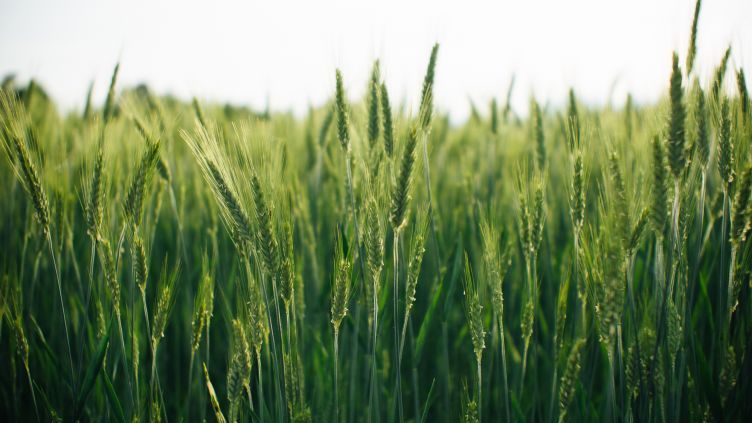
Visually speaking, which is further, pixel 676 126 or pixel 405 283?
pixel 405 283

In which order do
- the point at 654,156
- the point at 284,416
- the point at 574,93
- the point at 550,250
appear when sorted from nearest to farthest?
the point at 654,156, the point at 284,416, the point at 550,250, the point at 574,93

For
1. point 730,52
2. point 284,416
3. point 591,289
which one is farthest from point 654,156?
point 284,416

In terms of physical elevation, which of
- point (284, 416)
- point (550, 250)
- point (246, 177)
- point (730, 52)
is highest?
point (730, 52)

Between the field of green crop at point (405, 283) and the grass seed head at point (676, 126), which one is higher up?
the grass seed head at point (676, 126)

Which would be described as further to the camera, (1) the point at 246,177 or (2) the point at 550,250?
(2) the point at 550,250

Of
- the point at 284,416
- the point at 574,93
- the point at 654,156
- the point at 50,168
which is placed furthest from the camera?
the point at 574,93

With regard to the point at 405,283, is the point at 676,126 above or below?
above

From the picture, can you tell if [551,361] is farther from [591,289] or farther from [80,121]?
[80,121]

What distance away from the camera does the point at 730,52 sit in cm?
143

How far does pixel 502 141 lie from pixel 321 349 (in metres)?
1.93

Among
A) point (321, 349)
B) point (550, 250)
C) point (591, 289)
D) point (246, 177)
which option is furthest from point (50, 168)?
point (550, 250)

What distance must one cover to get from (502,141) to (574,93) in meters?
0.62

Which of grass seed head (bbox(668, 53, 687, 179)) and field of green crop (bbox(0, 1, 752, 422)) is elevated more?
grass seed head (bbox(668, 53, 687, 179))

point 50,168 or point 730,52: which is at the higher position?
point 730,52
